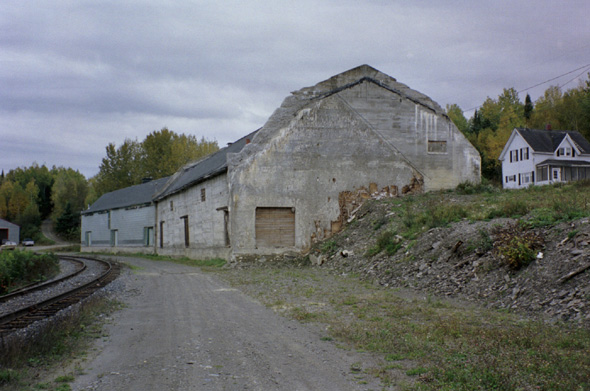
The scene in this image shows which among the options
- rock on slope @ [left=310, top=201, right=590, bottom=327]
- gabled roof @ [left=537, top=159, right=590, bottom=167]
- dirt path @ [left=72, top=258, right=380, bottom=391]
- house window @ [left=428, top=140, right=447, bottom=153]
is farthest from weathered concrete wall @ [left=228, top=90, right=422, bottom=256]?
gabled roof @ [left=537, top=159, right=590, bottom=167]

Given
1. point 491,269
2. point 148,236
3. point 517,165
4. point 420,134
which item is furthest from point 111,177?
point 491,269

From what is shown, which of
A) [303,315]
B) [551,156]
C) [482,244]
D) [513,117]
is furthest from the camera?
[513,117]

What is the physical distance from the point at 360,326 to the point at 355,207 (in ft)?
48.5

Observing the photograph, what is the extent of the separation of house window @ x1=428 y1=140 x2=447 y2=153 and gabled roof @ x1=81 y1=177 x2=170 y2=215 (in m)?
22.7

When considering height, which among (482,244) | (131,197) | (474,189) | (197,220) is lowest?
(482,244)

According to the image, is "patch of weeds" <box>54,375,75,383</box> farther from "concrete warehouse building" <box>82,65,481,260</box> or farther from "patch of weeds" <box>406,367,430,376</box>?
"concrete warehouse building" <box>82,65,481,260</box>

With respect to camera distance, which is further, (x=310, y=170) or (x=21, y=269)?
(x=310, y=170)

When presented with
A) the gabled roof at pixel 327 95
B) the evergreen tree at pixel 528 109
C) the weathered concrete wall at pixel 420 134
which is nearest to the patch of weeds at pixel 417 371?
the gabled roof at pixel 327 95

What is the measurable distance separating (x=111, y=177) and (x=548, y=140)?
5627cm

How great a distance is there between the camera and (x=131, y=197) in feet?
147

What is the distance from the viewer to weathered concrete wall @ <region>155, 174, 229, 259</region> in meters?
23.6

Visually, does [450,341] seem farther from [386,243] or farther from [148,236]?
[148,236]

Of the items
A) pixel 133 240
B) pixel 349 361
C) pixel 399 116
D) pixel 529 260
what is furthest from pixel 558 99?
pixel 349 361

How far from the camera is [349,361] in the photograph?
593 cm
